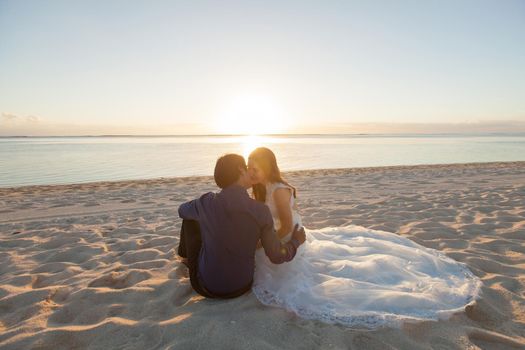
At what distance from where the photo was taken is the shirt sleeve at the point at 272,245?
3.17 m

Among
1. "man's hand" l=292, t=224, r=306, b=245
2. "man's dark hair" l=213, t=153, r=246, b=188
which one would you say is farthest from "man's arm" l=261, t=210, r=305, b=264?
"man's dark hair" l=213, t=153, r=246, b=188

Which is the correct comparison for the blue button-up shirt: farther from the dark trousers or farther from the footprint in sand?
the footprint in sand

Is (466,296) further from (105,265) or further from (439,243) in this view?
(105,265)

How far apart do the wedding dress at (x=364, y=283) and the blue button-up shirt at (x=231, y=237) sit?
28 centimetres

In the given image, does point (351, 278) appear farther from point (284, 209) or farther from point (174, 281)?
point (174, 281)

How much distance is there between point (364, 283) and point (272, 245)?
0.97 metres

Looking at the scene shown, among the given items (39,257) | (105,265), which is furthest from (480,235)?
(39,257)

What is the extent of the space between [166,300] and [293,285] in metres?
1.34

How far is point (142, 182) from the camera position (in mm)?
14219

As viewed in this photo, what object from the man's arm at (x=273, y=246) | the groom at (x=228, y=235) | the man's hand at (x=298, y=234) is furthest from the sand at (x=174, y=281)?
the man's hand at (x=298, y=234)

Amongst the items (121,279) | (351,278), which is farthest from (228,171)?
(121,279)

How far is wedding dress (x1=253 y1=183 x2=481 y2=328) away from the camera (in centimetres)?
303

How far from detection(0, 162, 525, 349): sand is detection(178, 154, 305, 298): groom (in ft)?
0.80

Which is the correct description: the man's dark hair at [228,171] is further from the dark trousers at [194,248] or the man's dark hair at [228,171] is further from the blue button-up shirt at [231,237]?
the dark trousers at [194,248]
